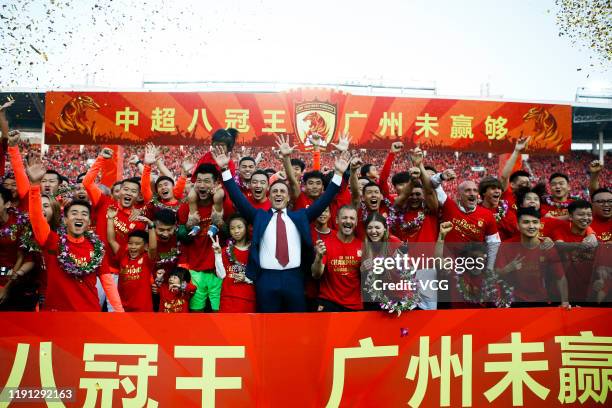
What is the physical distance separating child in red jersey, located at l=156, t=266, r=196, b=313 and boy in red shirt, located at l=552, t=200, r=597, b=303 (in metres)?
3.38

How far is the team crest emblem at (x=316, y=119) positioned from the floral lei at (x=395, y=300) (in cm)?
834

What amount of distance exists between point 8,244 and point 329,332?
118 inches

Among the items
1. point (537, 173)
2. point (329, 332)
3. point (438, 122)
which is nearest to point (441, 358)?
point (329, 332)

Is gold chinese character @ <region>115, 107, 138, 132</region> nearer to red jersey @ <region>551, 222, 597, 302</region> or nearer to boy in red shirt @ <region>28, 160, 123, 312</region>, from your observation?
boy in red shirt @ <region>28, 160, 123, 312</region>

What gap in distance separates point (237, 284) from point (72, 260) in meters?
1.34

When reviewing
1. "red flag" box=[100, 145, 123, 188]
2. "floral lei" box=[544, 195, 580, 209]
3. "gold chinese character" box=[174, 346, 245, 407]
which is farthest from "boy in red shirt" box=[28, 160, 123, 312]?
"red flag" box=[100, 145, 123, 188]

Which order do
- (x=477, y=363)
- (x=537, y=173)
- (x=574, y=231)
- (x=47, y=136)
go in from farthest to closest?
(x=537, y=173) → (x=47, y=136) → (x=574, y=231) → (x=477, y=363)

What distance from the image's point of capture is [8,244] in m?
4.68

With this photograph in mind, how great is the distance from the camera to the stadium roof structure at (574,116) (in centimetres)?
2434

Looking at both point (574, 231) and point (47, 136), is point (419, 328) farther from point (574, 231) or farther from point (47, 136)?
point (47, 136)

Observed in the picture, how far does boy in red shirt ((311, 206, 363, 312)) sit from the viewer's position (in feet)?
14.3

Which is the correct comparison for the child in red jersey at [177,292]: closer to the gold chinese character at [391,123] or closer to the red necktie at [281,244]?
the red necktie at [281,244]

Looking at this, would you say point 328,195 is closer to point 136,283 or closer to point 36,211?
point 136,283

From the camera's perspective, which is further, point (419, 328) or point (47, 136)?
point (47, 136)
